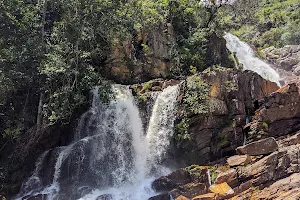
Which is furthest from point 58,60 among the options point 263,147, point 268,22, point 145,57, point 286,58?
point 268,22

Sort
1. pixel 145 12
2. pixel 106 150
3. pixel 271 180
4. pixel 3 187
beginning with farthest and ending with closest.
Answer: pixel 145 12, pixel 106 150, pixel 3 187, pixel 271 180

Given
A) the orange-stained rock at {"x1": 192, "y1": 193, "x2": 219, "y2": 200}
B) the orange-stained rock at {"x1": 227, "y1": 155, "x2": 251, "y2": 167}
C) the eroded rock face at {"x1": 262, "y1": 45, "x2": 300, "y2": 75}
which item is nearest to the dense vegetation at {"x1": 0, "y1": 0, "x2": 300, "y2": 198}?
the orange-stained rock at {"x1": 227, "y1": 155, "x2": 251, "y2": 167}

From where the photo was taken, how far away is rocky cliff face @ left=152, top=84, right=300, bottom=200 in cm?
1380

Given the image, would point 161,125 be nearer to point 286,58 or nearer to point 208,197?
point 208,197

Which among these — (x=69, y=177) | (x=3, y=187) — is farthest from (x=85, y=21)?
(x=3, y=187)

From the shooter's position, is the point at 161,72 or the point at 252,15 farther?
the point at 252,15

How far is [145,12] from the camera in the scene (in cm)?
2289

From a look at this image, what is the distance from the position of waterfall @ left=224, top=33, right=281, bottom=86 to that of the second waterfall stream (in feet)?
53.9

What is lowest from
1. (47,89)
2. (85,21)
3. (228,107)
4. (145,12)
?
(228,107)

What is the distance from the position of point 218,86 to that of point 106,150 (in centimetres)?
753

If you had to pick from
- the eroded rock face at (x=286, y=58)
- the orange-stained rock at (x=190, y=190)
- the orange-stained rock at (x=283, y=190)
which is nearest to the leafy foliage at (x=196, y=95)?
the orange-stained rock at (x=190, y=190)

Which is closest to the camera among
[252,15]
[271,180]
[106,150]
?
[271,180]

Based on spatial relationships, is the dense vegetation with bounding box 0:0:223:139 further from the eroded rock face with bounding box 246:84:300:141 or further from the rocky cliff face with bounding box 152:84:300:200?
the eroded rock face with bounding box 246:84:300:141

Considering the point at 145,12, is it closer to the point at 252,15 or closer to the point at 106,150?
the point at 106,150
